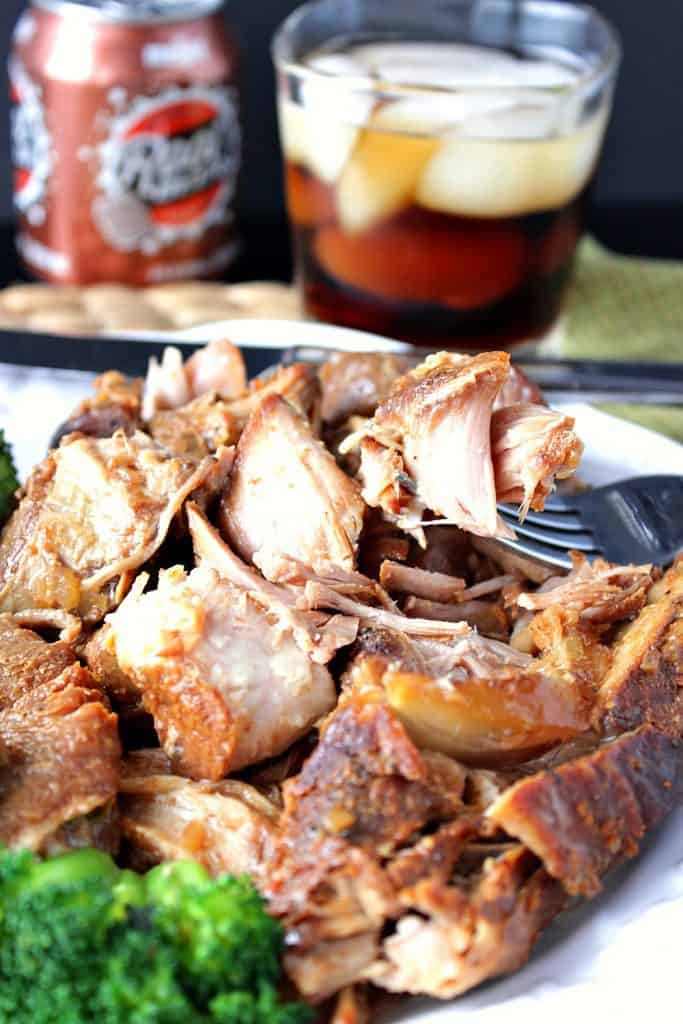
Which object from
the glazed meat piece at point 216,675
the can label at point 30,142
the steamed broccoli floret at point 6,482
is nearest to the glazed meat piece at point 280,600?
the glazed meat piece at point 216,675

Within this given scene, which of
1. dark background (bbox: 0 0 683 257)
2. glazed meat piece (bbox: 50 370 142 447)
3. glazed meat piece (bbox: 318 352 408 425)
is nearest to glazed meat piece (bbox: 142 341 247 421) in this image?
glazed meat piece (bbox: 50 370 142 447)

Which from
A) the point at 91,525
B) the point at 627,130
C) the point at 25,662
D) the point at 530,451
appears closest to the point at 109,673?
the point at 25,662

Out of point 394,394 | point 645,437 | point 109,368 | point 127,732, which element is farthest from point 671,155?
point 127,732

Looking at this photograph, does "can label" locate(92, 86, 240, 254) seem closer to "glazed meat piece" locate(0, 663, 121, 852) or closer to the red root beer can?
the red root beer can

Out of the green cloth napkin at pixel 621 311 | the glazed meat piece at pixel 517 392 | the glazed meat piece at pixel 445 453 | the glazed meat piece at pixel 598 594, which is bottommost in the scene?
the green cloth napkin at pixel 621 311

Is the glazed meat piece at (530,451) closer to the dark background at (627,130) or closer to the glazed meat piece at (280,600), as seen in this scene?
the glazed meat piece at (280,600)
